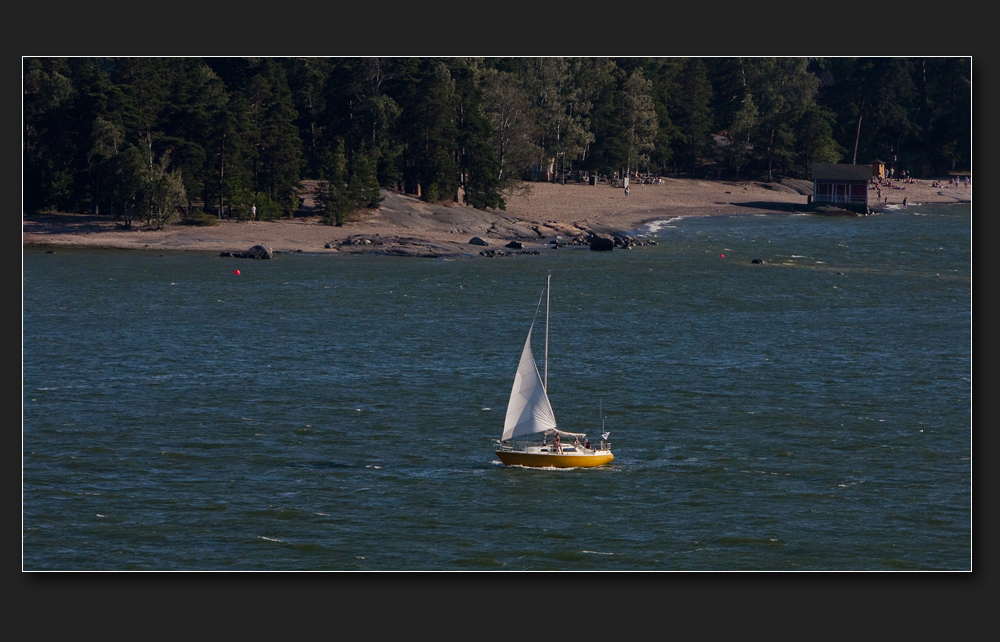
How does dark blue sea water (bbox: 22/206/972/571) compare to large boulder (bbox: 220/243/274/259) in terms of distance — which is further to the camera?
large boulder (bbox: 220/243/274/259)

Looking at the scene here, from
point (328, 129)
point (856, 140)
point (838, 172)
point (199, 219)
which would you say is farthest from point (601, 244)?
point (856, 140)

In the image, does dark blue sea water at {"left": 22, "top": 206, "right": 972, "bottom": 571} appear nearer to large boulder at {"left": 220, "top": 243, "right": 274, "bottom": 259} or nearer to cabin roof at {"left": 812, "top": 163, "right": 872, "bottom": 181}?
large boulder at {"left": 220, "top": 243, "right": 274, "bottom": 259}

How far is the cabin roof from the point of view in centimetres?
17012

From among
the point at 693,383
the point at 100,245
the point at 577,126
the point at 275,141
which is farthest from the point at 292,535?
the point at 577,126

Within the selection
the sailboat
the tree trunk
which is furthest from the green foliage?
the tree trunk

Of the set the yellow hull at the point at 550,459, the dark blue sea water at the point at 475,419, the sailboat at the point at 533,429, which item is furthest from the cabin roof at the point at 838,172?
the sailboat at the point at 533,429

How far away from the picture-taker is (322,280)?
323 feet

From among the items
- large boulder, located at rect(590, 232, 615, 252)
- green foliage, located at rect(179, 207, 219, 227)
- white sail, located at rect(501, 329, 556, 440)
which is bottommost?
white sail, located at rect(501, 329, 556, 440)

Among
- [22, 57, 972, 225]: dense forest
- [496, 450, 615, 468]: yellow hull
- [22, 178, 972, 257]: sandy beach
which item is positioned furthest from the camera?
[22, 57, 972, 225]: dense forest

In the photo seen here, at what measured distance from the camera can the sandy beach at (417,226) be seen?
377 feet

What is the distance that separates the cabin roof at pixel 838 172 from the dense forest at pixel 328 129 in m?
15.6

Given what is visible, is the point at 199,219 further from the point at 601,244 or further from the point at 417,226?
the point at 601,244

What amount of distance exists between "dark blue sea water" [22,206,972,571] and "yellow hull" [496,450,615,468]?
51 centimetres

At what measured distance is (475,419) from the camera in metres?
55.3
